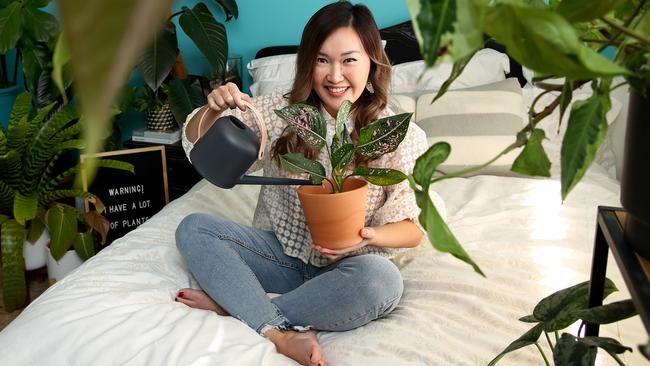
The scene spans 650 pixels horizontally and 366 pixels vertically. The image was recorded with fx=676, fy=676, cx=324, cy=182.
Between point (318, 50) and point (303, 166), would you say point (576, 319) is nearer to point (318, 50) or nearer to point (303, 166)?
point (303, 166)

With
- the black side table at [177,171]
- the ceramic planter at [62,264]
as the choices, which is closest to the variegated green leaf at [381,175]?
the ceramic planter at [62,264]

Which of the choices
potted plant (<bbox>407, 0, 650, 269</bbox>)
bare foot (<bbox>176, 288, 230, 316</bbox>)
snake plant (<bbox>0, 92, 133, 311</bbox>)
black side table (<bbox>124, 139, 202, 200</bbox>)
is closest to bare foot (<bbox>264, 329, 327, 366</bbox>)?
bare foot (<bbox>176, 288, 230, 316</bbox>)

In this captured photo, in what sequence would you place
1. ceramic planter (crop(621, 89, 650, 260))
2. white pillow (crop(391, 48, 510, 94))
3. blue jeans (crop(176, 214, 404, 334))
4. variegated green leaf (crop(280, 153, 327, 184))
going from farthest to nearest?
white pillow (crop(391, 48, 510, 94))
blue jeans (crop(176, 214, 404, 334))
variegated green leaf (crop(280, 153, 327, 184))
ceramic planter (crop(621, 89, 650, 260))

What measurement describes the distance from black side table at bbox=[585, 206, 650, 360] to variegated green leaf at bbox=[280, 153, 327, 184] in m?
0.57

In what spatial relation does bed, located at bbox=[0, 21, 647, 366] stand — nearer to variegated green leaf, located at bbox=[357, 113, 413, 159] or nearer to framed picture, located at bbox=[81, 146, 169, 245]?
variegated green leaf, located at bbox=[357, 113, 413, 159]

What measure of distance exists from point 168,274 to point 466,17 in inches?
57.8

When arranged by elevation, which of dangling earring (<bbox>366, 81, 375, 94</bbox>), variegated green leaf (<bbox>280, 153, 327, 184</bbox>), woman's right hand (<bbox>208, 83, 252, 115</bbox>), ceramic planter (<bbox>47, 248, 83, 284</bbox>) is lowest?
ceramic planter (<bbox>47, 248, 83, 284</bbox>)

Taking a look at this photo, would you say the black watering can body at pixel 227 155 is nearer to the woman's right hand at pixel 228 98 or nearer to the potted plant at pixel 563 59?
the woman's right hand at pixel 228 98

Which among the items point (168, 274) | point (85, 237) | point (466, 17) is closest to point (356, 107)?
point (168, 274)

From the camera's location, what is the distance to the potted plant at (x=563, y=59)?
0.23 m

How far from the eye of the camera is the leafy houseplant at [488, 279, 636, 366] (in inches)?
21.5

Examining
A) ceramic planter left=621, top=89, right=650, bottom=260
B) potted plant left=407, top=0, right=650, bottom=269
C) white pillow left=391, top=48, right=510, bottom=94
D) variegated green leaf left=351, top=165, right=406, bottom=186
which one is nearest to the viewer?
potted plant left=407, top=0, right=650, bottom=269

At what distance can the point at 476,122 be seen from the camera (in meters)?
2.34

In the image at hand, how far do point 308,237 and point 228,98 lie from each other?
0.42 meters
